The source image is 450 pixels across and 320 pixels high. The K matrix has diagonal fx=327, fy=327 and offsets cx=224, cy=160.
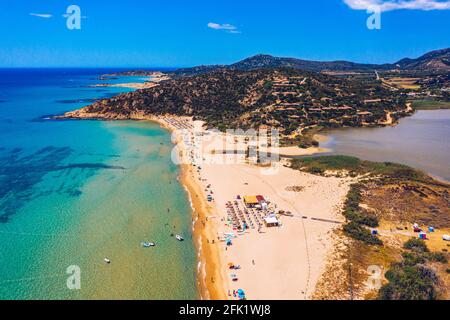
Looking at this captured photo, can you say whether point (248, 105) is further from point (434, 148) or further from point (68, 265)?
point (68, 265)

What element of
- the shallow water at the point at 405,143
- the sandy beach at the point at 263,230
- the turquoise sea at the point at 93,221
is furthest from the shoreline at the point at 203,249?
the shallow water at the point at 405,143

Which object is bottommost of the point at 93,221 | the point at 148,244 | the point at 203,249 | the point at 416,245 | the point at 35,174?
the point at 203,249

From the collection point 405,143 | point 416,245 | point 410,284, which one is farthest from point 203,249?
point 405,143

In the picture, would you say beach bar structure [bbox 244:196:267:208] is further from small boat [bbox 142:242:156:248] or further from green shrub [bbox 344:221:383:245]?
small boat [bbox 142:242:156:248]

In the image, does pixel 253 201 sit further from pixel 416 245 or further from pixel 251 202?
pixel 416 245

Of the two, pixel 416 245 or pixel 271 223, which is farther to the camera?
pixel 271 223

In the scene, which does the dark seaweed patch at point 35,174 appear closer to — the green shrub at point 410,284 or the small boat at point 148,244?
the small boat at point 148,244
